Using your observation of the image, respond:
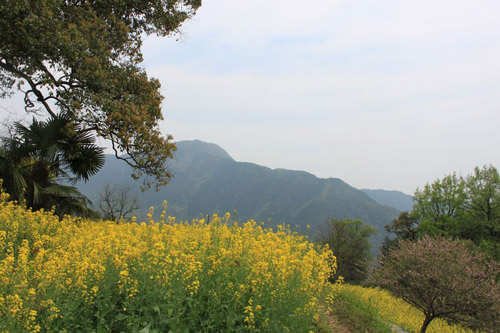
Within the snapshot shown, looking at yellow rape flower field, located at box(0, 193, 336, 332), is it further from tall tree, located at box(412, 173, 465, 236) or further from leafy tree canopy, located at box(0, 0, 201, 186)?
tall tree, located at box(412, 173, 465, 236)

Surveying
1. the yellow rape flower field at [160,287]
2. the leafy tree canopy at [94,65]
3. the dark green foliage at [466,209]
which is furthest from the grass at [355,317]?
the dark green foliage at [466,209]

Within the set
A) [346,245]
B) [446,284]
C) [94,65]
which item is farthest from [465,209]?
[94,65]

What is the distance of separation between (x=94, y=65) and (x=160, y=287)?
9.65 m

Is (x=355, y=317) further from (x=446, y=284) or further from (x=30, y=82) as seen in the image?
(x=30, y=82)

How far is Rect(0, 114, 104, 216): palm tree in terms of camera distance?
1009cm

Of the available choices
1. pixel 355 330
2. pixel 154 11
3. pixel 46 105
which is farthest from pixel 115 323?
pixel 154 11

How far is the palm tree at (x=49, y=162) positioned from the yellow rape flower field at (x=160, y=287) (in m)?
5.65

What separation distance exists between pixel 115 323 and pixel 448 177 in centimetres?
3883

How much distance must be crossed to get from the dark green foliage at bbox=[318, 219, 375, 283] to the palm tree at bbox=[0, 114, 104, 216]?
120ft

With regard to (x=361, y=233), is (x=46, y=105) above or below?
above

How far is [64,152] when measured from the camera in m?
11.5

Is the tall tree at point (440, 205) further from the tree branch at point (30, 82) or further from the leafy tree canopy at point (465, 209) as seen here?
the tree branch at point (30, 82)

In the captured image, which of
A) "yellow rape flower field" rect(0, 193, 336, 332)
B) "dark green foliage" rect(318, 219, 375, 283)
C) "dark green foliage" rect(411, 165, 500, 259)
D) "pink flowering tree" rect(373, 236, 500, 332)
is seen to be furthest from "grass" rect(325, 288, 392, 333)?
"dark green foliage" rect(318, 219, 375, 283)

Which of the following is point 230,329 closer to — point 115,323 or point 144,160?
point 115,323
